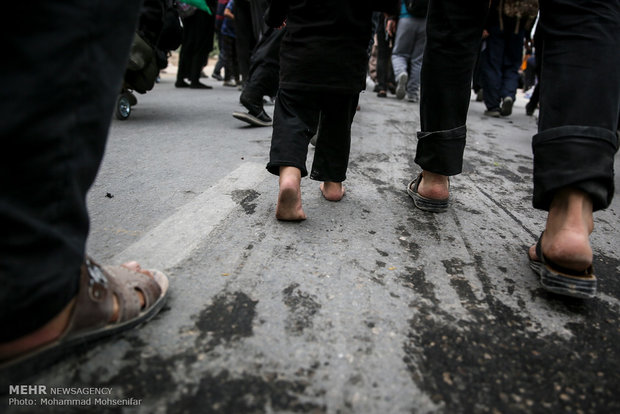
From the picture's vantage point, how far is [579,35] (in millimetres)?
1083

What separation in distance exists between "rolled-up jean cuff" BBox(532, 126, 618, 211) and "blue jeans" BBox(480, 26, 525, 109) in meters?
4.49

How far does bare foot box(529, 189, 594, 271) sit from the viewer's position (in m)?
1.00

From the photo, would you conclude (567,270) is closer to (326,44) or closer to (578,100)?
(578,100)

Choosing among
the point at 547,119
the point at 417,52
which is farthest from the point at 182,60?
the point at 547,119

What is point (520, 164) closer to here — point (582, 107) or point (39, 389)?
point (582, 107)

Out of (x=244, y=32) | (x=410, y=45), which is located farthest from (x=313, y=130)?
(x=410, y=45)

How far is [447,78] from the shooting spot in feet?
5.13

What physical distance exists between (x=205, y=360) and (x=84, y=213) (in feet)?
1.15

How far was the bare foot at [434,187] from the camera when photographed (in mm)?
1647

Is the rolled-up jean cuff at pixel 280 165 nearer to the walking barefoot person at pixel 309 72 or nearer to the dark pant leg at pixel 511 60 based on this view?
the walking barefoot person at pixel 309 72

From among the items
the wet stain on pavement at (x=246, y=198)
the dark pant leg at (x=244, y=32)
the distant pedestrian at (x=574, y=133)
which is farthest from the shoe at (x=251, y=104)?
the distant pedestrian at (x=574, y=133)

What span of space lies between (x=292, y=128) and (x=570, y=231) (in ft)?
2.96

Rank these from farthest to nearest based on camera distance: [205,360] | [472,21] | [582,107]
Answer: [472,21], [582,107], [205,360]

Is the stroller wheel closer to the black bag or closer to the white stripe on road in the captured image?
the white stripe on road
